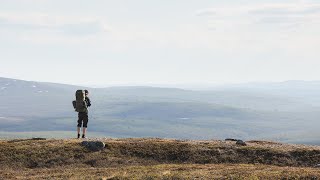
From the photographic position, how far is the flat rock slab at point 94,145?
42531 mm

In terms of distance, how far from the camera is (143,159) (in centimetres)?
4112

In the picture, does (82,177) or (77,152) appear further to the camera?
(77,152)

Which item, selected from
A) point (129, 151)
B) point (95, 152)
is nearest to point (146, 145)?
point (129, 151)

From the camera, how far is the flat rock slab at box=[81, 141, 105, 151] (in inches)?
1674

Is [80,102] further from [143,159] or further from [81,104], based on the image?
[143,159]

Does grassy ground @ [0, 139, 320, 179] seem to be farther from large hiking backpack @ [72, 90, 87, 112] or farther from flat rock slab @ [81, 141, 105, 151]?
large hiking backpack @ [72, 90, 87, 112]

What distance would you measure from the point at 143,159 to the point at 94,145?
497 centimetres

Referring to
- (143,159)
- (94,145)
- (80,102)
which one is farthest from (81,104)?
(143,159)

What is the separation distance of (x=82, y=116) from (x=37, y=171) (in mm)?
10405

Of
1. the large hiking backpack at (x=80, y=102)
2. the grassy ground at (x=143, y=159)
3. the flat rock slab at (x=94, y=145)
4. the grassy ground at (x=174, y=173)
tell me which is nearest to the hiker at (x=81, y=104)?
the large hiking backpack at (x=80, y=102)

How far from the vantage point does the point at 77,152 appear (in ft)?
137

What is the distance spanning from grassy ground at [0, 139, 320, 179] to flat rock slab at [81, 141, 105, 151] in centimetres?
53

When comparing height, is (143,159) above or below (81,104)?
below

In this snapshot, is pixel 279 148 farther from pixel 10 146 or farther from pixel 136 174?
pixel 10 146
